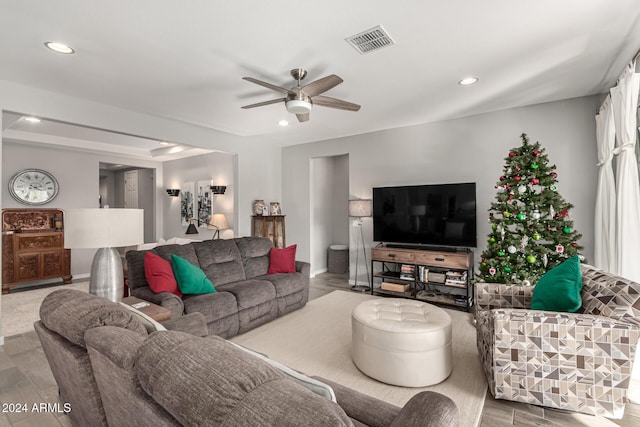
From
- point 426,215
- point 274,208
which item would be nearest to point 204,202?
point 274,208

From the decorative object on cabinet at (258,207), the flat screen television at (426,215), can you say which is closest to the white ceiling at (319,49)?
the flat screen television at (426,215)

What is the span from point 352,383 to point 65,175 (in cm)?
673

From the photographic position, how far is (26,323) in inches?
143

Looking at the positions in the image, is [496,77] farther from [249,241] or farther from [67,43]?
[67,43]

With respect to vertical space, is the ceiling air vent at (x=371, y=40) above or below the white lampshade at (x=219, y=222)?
above

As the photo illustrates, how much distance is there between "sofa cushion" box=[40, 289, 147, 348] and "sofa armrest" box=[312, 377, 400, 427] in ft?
2.64

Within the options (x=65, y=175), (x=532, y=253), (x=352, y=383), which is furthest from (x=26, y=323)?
(x=532, y=253)

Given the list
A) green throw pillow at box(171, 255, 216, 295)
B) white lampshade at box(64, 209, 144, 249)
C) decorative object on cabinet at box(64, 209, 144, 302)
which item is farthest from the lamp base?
green throw pillow at box(171, 255, 216, 295)

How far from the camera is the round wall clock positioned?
17.7 ft

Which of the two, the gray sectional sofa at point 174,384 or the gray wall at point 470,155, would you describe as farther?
the gray wall at point 470,155

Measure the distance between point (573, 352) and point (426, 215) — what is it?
2.66 metres

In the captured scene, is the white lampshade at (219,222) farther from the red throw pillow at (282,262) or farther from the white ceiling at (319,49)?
the white ceiling at (319,49)

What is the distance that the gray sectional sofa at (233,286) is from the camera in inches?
113

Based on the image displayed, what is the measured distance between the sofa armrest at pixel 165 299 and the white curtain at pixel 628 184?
3.85 m
